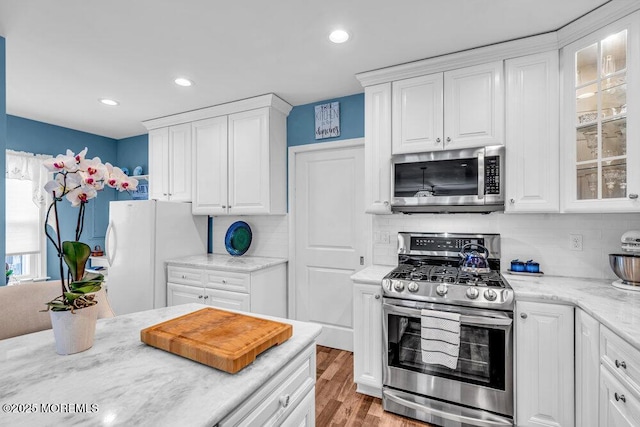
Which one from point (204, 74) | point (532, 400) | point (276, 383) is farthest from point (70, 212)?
point (532, 400)

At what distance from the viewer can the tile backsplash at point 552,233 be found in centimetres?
209

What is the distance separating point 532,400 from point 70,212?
518 cm

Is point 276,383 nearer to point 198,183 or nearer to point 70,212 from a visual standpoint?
point 198,183

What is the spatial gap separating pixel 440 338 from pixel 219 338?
145 cm

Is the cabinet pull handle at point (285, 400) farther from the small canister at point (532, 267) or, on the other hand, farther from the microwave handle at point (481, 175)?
the small canister at point (532, 267)

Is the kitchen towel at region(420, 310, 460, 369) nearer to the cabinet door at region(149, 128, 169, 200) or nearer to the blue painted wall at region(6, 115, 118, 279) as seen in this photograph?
the cabinet door at region(149, 128, 169, 200)

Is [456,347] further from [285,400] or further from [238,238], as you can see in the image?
[238,238]

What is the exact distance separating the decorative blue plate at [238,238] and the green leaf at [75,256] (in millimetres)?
2455

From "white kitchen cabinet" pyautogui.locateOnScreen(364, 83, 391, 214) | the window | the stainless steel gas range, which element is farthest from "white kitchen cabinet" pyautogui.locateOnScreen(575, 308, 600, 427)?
the window

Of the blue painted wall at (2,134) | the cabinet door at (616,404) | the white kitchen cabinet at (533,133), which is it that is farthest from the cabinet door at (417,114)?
the blue painted wall at (2,134)

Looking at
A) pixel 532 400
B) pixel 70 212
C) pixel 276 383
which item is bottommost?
pixel 532 400

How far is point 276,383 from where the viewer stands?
0.94 metres

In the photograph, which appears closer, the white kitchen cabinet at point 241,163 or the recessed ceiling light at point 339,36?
the recessed ceiling light at point 339,36

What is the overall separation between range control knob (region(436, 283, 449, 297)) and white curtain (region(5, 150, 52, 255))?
463 centimetres
